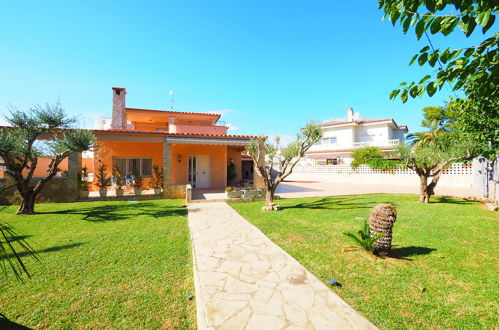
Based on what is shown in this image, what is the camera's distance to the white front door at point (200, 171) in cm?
1808

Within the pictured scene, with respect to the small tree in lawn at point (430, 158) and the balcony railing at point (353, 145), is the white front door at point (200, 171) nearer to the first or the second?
the small tree in lawn at point (430, 158)

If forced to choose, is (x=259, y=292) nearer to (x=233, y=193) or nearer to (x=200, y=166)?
(x=233, y=193)

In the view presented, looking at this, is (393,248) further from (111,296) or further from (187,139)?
(187,139)

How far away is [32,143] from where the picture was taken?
10281 mm

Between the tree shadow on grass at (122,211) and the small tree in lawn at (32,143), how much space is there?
184 cm

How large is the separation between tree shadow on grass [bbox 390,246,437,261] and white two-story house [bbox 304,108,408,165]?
30.8 metres

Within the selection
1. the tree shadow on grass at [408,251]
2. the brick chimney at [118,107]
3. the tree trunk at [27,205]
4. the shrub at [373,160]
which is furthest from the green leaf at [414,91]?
the shrub at [373,160]

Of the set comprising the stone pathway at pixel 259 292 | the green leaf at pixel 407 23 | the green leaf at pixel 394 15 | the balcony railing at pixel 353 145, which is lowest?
the stone pathway at pixel 259 292

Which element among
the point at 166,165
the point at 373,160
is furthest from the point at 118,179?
the point at 373,160

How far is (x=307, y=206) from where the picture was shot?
1188 centimetres

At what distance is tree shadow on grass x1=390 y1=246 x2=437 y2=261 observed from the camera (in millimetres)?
5465

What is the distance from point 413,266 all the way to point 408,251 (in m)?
0.95

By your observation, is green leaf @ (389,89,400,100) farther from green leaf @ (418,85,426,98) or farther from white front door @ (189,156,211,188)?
white front door @ (189,156,211,188)

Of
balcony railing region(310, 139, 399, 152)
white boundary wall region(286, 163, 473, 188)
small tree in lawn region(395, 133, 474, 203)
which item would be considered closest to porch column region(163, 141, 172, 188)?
small tree in lawn region(395, 133, 474, 203)
